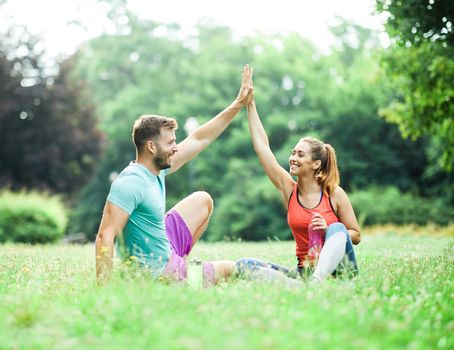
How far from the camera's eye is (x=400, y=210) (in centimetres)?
2600

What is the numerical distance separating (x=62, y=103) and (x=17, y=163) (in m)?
4.55

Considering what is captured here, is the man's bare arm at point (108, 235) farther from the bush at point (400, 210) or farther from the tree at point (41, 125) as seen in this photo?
the tree at point (41, 125)

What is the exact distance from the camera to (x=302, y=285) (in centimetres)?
531

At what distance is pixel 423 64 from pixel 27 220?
12725 mm

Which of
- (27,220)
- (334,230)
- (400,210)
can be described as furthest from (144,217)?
(400,210)

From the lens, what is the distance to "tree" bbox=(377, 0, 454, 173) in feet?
35.4

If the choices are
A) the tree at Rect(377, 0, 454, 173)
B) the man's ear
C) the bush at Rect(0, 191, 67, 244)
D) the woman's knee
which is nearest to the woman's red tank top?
the woman's knee

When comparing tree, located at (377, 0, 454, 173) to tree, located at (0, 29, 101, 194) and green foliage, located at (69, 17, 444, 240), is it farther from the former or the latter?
tree, located at (0, 29, 101, 194)

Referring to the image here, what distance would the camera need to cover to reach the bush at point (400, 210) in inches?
1011

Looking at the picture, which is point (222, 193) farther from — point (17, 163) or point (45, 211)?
point (45, 211)

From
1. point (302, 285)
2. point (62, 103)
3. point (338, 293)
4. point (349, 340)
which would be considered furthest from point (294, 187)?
point (62, 103)

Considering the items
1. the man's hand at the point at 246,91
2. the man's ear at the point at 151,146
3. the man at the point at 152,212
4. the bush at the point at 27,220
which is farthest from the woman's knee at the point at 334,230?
the bush at the point at 27,220

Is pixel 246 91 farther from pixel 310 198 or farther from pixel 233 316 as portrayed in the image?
pixel 233 316

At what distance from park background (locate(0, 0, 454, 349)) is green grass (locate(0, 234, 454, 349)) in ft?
0.06
